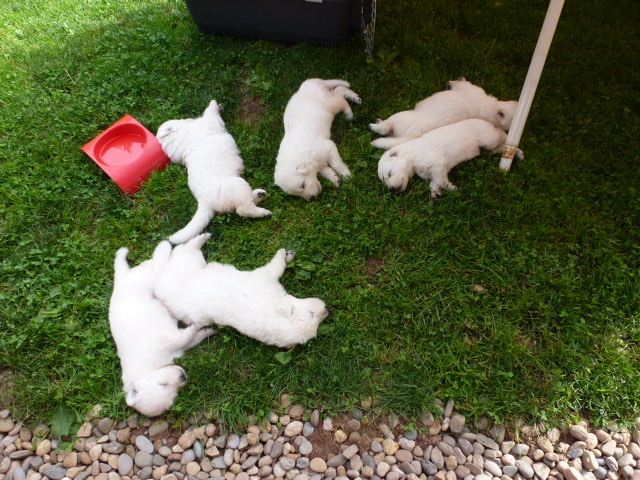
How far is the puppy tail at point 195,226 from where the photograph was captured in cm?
315

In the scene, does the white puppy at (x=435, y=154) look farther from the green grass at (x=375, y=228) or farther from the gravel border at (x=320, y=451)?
the gravel border at (x=320, y=451)

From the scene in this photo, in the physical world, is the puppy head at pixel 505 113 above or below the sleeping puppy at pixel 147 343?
above

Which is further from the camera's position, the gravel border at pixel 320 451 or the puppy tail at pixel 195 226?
the puppy tail at pixel 195 226

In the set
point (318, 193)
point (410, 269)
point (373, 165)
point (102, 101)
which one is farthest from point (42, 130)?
point (410, 269)

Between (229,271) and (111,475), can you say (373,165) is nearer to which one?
(229,271)

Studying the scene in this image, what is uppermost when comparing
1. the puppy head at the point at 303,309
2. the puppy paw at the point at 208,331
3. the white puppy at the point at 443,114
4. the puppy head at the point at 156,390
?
the white puppy at the point at 443,114

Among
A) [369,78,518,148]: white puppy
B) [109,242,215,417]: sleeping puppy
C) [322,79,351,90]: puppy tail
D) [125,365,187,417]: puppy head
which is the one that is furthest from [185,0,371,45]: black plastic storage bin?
[125,365,187,417]: puppy head

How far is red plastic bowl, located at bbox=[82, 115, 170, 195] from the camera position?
3.52m

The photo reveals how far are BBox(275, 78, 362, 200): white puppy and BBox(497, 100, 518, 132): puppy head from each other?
1223mm

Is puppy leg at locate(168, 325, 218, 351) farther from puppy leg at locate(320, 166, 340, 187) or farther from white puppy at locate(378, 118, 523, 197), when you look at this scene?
white puppy at locate(378, 118, 523, 197)

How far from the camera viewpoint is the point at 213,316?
8.72ft

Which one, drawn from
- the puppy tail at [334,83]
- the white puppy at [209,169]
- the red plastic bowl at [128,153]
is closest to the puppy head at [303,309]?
the white puppy at [209,169]

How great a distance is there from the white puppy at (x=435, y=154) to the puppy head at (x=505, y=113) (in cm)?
26

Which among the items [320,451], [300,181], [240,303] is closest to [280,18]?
[300,181]
